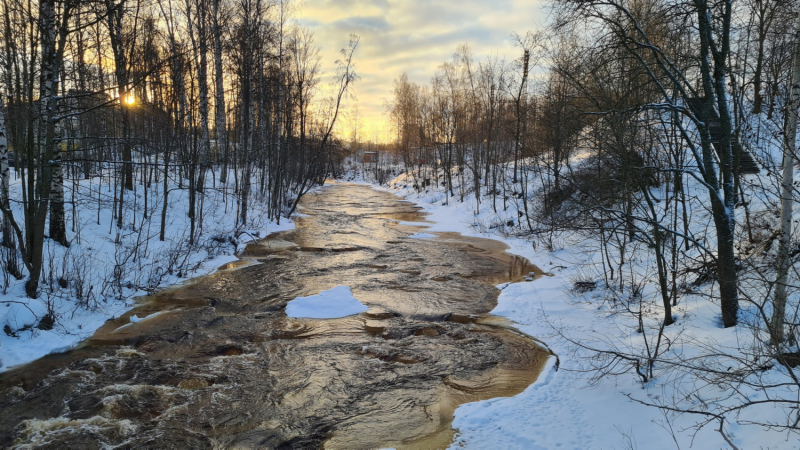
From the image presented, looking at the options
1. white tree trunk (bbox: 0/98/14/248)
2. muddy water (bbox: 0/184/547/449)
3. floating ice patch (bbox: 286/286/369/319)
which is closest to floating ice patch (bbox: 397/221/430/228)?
muddy water (bbox: 0/184/547/449)

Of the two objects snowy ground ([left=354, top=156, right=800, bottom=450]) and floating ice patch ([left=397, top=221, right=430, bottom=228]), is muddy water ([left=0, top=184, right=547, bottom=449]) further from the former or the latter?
floating ice patch ([left=397, top=221, right=430, bottom=228])

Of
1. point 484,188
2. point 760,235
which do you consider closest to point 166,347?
point 760,235

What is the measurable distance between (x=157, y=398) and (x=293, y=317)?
369 centimetres

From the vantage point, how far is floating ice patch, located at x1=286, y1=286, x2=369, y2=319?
31.5 ft

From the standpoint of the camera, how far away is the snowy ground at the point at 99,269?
7254 mm

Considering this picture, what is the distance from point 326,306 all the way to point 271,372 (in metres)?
3.30

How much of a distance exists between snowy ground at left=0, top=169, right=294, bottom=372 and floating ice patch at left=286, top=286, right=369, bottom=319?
3.49 metres

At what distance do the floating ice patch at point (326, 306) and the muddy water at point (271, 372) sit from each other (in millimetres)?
294

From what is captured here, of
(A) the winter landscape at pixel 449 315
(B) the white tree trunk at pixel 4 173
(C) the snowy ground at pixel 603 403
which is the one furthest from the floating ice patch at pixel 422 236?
(B) the white tree trunk at pixel 4 173

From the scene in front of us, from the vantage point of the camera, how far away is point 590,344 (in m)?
7.60

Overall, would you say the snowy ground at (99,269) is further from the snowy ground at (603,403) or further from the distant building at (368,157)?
the distant building at (368,157)

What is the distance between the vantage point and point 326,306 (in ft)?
33.0

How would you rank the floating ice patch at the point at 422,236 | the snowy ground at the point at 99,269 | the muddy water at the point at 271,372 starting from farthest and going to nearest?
the floating ice patch at the point at 422,236, the snowy ground at the point at 99,269, the muddy water at the point at 271,372

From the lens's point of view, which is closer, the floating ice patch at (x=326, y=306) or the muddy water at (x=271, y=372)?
the muddy water at (x=271, y=372)
